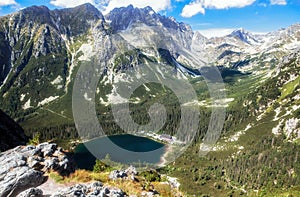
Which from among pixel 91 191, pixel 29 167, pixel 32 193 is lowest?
pixel 91 191

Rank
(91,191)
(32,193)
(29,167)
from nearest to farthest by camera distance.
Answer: (32,193)
(91,191)
(29,167)

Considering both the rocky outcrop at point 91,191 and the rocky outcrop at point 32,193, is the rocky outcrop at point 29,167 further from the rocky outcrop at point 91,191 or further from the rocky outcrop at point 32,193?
the rocky outcrop at point 91,191

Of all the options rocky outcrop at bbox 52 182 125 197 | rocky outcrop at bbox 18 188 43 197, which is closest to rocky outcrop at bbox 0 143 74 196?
rocky outcrop at bbox 18 188 43 197

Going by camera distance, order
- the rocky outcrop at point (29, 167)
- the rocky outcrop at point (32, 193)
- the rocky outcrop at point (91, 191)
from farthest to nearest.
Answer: the rocky outcrop at point (29, 167) < the rocky outcrop at point (91, 191) < the rocky outcrop at point (32, 193)

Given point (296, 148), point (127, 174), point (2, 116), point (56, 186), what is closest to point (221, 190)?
point (296, 148)

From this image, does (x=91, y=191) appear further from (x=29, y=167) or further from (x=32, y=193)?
(x=29, y=167)

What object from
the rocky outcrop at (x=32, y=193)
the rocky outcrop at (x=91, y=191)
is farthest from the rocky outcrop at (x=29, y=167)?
the rocky outcrop at (x=91, y=191)

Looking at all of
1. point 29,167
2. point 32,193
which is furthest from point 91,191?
point 29,167
